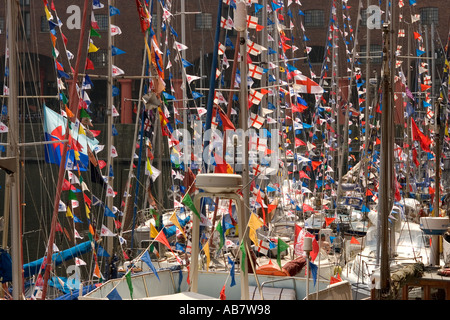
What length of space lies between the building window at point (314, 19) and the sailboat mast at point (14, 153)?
4033 centimetres

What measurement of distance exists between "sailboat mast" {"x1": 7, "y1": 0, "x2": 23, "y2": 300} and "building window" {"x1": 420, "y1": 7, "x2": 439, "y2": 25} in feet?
131

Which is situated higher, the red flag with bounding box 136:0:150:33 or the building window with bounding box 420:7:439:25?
the building window with bounding box 420:7:439:25

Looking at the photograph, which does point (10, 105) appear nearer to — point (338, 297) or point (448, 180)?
point (338, 297)

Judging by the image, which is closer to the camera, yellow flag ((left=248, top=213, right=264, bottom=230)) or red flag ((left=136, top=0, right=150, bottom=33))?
yellow flag ((left=248, top=213, right=264, bottom=230))

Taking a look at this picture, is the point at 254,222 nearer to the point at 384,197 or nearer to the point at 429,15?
the point at 384,197

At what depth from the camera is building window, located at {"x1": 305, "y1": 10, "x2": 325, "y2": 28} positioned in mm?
49406

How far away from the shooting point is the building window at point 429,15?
1859 inches

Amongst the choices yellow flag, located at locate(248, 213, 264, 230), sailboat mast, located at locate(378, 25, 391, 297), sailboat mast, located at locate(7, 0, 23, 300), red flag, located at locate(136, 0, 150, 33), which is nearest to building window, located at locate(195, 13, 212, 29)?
red flag, located at locate(136, 0, 150, 33)

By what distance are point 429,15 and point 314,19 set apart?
22.1 ft

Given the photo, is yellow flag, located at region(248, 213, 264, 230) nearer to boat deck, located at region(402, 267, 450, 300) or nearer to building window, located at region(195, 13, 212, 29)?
boat deck, located at region(402, 267, 450, 300)

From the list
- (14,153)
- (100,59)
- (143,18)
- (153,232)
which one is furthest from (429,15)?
(14,153)

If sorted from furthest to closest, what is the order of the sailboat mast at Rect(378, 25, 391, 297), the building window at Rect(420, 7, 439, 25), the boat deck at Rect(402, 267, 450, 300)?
the building window at Rect(420, 7, 439, 25) → the boat deck at Rect(402, 267, 450, 300) → the sailboat mast at Rect(378, 25, 391, 297)

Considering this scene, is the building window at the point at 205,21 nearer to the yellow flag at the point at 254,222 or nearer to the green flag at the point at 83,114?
the green flag at the point at 83,114

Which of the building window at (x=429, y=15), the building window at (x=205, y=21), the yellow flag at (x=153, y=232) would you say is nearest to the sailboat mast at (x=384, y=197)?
the yellow flag at (x=153, y=232)
